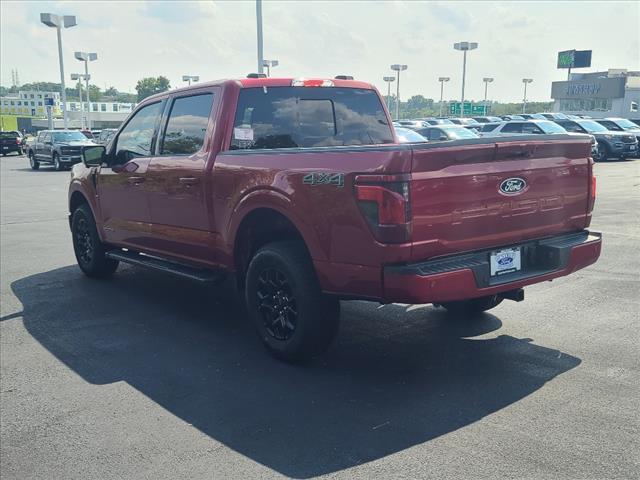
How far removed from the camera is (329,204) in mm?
4105

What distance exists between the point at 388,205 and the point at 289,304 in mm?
1254

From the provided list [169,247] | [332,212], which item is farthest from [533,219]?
[169,247]

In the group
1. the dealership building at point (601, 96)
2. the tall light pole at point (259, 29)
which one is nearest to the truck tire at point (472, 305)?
the tall light pole at point (259, 29)

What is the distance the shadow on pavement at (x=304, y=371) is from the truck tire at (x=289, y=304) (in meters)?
0.19

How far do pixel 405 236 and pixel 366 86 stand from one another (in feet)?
9.03

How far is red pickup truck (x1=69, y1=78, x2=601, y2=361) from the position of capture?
12.8 ft

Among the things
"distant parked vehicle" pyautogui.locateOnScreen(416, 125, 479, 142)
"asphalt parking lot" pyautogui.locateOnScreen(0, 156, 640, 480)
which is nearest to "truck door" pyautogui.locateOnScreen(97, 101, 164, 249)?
"asphalt parking lot" pyautogui.locateOnScreen(0, 156, 640, 480)

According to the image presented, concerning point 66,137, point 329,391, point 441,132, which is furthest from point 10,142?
point 329,391

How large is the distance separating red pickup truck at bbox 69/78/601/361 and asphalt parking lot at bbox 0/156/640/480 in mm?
481

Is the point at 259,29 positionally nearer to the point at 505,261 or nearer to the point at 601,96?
the point at 505,261

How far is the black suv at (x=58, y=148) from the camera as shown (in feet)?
88.3

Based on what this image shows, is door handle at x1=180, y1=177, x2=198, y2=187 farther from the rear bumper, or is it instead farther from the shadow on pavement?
the rear bumper

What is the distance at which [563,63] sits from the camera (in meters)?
88.7

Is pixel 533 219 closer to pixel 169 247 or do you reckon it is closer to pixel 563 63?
pixel 169 247
